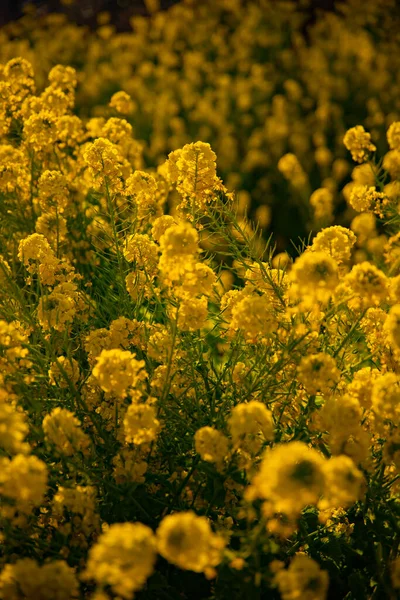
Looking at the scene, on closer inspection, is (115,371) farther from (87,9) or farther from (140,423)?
(87,9)

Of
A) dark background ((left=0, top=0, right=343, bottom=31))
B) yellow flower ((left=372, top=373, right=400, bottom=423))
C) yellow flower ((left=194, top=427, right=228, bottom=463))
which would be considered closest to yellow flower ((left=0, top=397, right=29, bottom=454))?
yellow flower ((left=194, top=427, right=228, bottom=463))

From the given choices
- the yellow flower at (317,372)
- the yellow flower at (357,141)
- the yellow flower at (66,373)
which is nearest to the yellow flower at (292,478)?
the yellow flower at (317,372)

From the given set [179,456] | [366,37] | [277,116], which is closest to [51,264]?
[179,456]

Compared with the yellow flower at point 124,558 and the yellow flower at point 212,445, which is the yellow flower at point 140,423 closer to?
the yellow flower at point 212,445

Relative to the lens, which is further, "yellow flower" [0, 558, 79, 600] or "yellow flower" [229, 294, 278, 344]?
"yellow flower" [229, 294, 278, 344]

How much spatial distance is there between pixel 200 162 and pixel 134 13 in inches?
395

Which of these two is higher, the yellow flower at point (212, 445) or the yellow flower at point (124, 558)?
the yellow flower at point (212, 445)

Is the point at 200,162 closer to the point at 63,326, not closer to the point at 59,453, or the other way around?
the point at 63,326

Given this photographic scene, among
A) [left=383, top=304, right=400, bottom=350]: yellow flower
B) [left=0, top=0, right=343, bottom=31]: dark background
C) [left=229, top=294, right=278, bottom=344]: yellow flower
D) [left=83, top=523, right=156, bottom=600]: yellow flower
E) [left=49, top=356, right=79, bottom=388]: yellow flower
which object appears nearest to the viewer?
[left=83, top=523, right=156, bottom=600]: yellow flower

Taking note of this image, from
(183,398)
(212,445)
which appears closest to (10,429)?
(212,445)

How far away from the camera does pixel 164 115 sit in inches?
293

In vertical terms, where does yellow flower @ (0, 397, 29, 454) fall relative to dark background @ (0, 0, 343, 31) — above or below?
below

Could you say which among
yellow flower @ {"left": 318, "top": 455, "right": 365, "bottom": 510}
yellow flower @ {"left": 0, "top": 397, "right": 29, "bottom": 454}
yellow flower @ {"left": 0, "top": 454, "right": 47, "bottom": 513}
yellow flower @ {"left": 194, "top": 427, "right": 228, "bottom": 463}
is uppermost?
yellow flower @ {"left": 0, "top": 397, "right": 29, "bottom": 454}

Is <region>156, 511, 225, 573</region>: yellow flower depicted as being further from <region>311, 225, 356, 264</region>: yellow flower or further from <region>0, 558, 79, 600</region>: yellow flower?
<region>311, 225, 356, 264</region>: yellow flower
